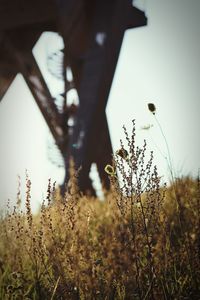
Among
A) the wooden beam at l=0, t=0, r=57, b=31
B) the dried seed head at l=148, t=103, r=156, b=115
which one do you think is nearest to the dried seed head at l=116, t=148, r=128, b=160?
the dried seed head at l=148, t=103, r=156, b=115

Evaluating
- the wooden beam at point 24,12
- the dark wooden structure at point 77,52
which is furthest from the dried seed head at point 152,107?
the wooden beam at point 24,12

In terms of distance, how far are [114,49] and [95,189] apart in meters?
1.80

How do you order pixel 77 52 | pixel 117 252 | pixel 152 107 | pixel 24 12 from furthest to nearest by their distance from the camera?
pixel 77 52 → pixel 24 12 → pixel 152 107 → pixel 117 252

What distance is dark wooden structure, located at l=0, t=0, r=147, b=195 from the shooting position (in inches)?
138

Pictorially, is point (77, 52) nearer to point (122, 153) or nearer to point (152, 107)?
point (152, 107)

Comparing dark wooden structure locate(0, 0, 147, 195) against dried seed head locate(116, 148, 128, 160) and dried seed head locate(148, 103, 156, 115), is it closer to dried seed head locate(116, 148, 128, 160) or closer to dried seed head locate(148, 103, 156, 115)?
dried seed head locate(148, 103, 156, 115)

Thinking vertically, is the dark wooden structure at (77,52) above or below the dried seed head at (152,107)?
above

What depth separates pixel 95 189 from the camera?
4.53 m

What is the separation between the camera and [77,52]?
4.25 metres

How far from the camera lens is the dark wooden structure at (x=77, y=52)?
3494 mm

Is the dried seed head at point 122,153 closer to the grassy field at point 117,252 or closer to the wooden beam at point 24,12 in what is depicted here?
the grassy field at point 117,252

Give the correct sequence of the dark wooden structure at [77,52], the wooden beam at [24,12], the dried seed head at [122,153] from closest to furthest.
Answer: the dried seed head at [122,153]
the dark wooden structure at [77,52]
the wooden beam at [24,12]

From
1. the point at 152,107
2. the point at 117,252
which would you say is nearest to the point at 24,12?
the point at 152,107

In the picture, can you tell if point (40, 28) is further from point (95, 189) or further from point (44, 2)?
point (95, 189)
